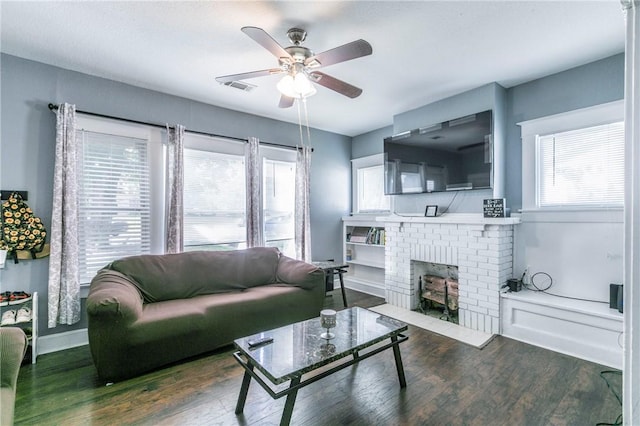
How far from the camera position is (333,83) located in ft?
7.72

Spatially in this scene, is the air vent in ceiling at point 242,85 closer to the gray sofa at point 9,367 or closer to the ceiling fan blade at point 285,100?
the ceiling fan blade at point 285,100

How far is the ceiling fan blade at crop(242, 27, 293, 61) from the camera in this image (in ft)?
5.52

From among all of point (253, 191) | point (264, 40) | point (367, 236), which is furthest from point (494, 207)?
point (253, 191)

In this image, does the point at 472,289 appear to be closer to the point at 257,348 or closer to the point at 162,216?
the point at 257,348

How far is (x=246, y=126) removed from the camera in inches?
158

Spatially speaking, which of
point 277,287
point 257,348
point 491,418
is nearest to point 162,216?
point 277,287

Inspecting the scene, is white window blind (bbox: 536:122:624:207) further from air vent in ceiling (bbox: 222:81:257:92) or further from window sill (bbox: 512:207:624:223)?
air vent in ceiling (bbox: 222:81:257:92)

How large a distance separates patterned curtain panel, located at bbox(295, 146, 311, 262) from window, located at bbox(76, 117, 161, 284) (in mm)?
1916

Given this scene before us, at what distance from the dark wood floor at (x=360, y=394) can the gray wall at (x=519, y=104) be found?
1715 millimetres

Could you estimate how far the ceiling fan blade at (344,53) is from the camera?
178 centimetres

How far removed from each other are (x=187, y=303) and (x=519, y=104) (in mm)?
4137

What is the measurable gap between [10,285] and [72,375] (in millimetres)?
1075

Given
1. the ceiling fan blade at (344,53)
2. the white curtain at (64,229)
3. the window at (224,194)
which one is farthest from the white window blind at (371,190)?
the white curtain at (64,229)

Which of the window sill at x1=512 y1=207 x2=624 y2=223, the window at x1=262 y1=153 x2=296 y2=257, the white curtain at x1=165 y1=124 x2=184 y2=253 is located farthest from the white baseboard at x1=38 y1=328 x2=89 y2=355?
the window sill at x1=512 y1=207 x2=624 y2=223
